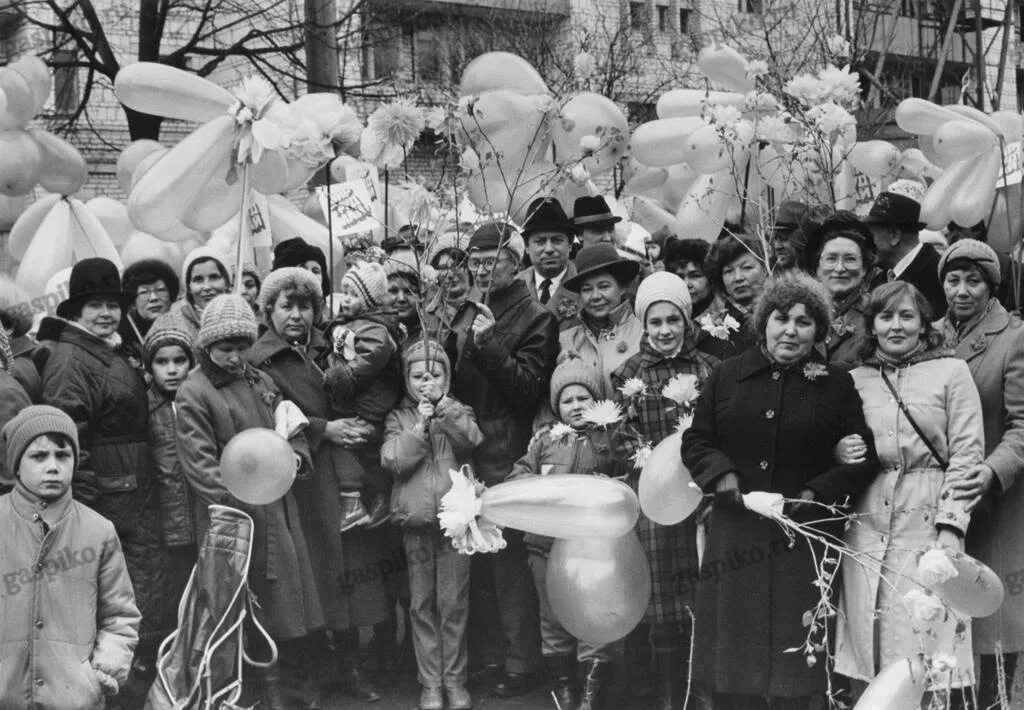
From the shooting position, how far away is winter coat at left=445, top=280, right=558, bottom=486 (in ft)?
20.0

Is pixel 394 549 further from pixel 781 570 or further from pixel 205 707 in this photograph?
pixel 781 570

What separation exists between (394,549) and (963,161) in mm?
3197

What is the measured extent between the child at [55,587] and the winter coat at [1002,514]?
3.04 metres

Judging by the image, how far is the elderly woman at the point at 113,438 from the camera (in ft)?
19.4

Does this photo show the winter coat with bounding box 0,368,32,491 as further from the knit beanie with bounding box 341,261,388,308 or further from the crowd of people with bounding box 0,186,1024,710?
the knit beanie with bounding box 341,261,388,308

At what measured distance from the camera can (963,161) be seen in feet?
22.9

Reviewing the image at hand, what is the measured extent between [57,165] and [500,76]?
3.13 m

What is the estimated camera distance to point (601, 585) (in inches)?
207

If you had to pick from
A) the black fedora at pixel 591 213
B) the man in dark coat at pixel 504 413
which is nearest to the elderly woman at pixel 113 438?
the man in dark coat at pixel 504 413

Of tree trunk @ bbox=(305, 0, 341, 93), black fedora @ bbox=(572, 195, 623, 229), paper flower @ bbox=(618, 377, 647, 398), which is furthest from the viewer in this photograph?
tree trunk @ bbox=(305, 0, 341, 93)

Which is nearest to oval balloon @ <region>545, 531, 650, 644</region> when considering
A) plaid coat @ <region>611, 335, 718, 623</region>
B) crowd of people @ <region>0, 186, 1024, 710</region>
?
crowd of people @ <region>0, 186, 1024, 710</region>

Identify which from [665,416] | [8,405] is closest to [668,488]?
[665,416]

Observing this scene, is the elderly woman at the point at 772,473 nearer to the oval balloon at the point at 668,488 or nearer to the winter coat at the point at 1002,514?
the oval balloon at the point at 668,488

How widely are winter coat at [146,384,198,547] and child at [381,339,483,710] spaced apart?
82 cm
